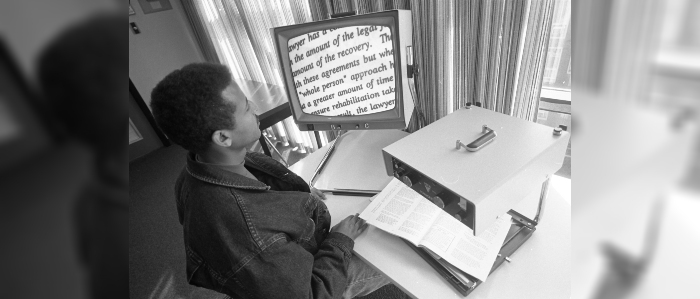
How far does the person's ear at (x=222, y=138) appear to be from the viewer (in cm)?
93

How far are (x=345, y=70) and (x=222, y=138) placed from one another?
51 centimetres

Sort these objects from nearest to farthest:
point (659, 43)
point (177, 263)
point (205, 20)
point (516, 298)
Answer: point (659, 43) → point (516, 298) → point (177, 263) → point (205, 20)

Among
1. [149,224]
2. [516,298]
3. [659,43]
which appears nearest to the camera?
[659,43]

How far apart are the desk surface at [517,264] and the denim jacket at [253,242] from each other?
4.1 inches

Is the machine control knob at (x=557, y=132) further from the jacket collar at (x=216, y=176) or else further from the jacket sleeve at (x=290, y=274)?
the jacket collar at (x=216, y=176)

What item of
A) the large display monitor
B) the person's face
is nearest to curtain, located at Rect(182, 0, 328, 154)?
the large display monitor

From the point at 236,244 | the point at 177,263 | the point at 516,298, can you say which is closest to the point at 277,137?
the point at 177,263

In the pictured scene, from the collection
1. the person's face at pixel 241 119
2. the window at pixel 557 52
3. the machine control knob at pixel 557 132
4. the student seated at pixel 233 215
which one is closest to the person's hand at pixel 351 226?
the student seated at pixel 233 215

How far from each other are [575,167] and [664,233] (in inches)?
1.0

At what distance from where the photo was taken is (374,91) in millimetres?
1251

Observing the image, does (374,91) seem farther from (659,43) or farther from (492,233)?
(659,43)

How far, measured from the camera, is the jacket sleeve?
2.69ft

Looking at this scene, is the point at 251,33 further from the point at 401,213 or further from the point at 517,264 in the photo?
the point at 517,264

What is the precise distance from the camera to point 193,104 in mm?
855
